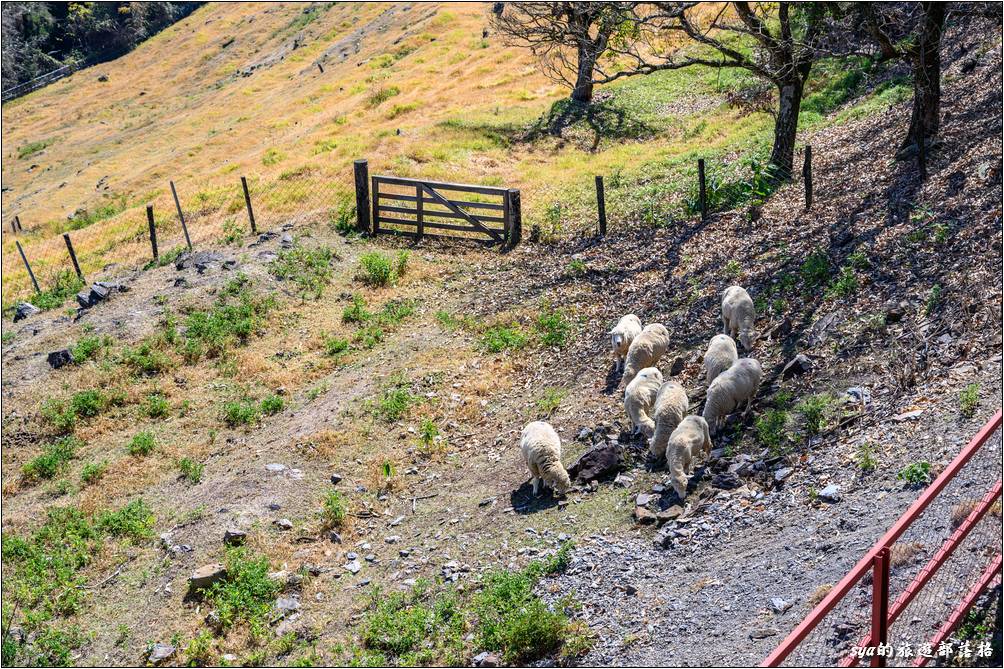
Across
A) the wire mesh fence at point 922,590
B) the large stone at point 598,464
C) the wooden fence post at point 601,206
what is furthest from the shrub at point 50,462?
the wire mesh fence at point 922,590

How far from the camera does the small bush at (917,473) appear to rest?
7.95 metres

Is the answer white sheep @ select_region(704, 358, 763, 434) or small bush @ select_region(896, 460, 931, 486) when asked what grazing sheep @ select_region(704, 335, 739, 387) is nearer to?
white sheep @ select_region(704, 358, 763, 434)

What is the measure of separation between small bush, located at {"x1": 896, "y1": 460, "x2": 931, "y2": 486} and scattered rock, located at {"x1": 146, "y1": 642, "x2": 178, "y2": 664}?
23.2ft

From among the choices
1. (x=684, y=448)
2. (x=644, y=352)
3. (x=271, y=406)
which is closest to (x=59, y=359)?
(x=271, y=406)

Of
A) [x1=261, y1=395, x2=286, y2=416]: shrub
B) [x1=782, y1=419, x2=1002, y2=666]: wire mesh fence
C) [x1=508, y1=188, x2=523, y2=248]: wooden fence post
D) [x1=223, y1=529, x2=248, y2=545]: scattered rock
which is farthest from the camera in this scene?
[x1=508, y1=188, x2=523, y2=248]: wooden fence post

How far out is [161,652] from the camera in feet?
29.2

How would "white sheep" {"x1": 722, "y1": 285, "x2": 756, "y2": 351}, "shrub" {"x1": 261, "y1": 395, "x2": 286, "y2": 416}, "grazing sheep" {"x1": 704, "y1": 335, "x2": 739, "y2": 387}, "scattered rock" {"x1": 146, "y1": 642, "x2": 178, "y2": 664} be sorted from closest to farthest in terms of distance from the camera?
"scattered rock" {"x1": 146, "y1": 642, "x2": 178, "y2": 664} → "grazing sheep" {"x1": 704, "y1": 335, "x2": 739, "y2": 387} → "white sheep" {"x1": 722, "y1": 285, "x2": 756, "y2": 351} → "shrub" {"x1": 261, "y1": 395, "x2": 286, "y2": 416}

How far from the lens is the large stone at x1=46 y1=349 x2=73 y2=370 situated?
1521 centimetres

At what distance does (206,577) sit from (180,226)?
15373 millimetres

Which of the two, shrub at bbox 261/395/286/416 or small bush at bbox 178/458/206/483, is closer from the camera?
small bush at bbox 178/458/206/483

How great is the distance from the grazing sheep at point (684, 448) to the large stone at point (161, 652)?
17.2ft

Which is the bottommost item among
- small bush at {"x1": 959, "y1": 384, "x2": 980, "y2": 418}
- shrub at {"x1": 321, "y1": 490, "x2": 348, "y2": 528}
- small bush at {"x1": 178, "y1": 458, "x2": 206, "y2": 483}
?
small bush at {"x1": 178, "y1": 458, "x2": 206, "y2": 483}

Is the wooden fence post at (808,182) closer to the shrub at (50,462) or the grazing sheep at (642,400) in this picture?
the grazing sheep at (642,400)

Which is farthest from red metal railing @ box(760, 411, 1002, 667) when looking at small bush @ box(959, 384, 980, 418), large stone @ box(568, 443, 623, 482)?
large stone @ box(568, 443, 623, 482)
